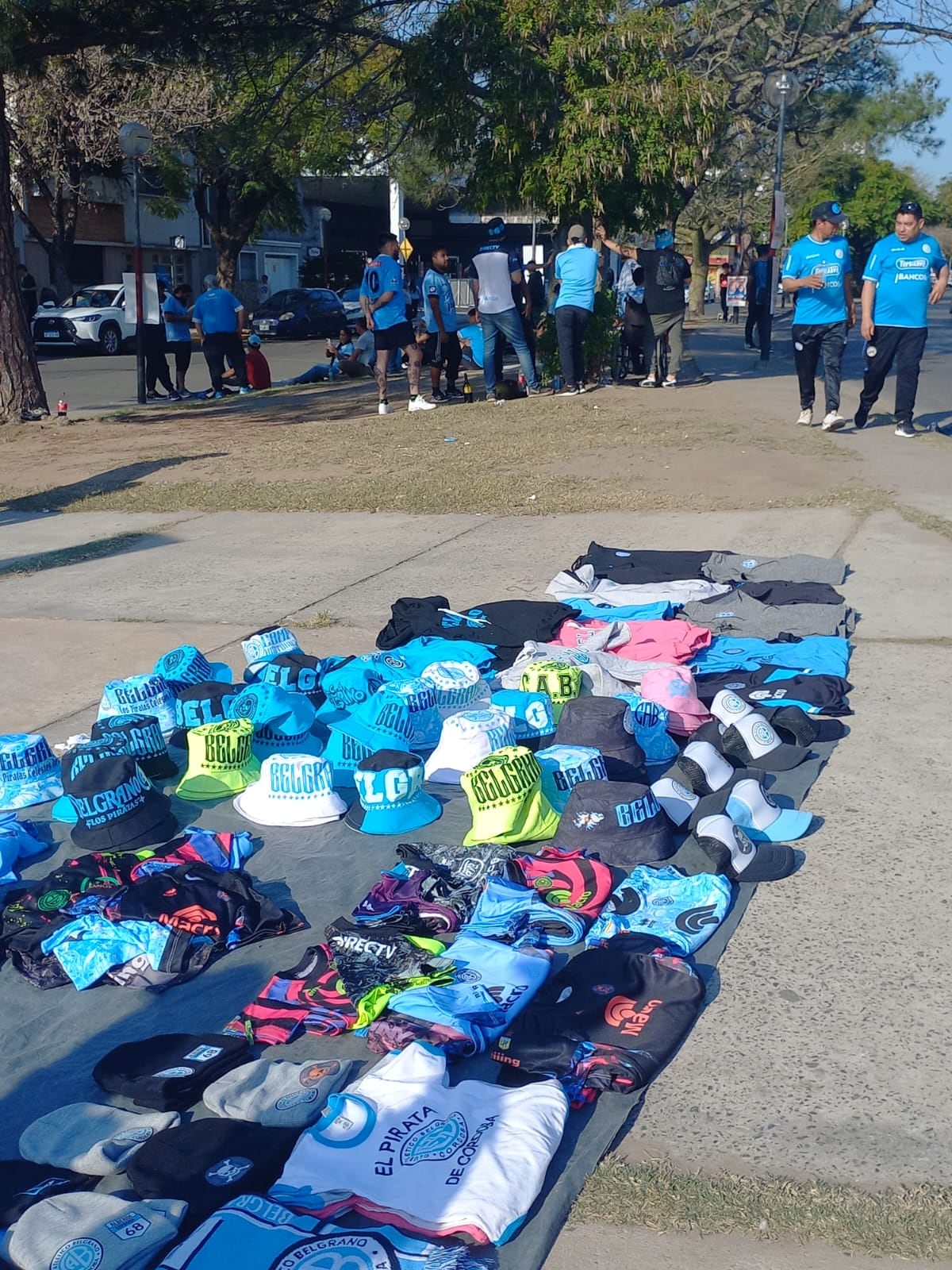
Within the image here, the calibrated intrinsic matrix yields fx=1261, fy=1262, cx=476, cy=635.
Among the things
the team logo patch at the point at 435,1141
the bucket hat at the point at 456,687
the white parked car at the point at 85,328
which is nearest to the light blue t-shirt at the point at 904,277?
the bucket hat at the point at 456,687

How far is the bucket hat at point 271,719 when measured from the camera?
464cm

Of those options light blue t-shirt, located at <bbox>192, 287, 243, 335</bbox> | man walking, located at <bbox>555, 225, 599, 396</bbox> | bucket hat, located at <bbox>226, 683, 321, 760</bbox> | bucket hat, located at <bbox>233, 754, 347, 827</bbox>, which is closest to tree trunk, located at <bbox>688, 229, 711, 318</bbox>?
light blue t-shirt, located at <bbox>192, 287, 243, 335</bbox>

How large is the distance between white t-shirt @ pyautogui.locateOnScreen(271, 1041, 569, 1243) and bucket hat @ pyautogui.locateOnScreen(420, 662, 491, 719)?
2244 millimetres

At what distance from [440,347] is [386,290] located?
2.11 metres

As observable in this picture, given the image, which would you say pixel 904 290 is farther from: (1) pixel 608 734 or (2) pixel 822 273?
(1) pixel 608 734

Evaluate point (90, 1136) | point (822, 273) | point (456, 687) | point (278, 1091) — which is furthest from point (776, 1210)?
point (822, 273)

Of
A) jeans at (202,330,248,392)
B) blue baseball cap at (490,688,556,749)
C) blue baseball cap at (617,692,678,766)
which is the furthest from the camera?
jeans at (202,330,248,392)

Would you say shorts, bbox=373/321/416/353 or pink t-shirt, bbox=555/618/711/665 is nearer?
pink t-shirt, bbox=555/618/711/665

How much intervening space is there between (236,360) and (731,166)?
940 inches

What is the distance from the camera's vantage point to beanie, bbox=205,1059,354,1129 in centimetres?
258

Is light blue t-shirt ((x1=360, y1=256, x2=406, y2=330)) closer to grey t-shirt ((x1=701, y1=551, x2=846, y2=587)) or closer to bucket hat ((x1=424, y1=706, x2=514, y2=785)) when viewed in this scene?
grey t-shirt ((x1=701, y1=551, x2=846, y2=587))

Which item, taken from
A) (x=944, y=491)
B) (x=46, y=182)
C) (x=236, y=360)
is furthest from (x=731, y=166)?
(x=944, y=491)

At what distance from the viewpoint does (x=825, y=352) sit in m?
11.7

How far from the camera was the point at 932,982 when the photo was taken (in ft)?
10.0
